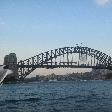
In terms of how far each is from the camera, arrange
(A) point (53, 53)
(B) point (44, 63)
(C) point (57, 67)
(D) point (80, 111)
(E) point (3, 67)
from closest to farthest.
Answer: (E) point (3, 67), (D) point (80, 111), (C) point (57, 67), (B) point (44, 63), (A) point (53, 53)

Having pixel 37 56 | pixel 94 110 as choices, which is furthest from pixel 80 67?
pixel 94 110

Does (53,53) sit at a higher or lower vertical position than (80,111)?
higher

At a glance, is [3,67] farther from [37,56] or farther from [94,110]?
[37,56]

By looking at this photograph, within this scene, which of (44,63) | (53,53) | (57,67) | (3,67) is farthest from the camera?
(53,53)

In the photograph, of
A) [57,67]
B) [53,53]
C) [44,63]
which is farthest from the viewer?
[53,53]

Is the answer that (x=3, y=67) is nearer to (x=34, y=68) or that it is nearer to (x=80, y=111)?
(x=80, y=111)

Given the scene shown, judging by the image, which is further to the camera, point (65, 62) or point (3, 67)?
point (65, 62)

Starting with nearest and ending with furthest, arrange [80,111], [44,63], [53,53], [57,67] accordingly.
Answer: [80,111] < [57,67] < [44,63] < [53,53]

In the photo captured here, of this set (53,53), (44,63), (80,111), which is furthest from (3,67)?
(53,53)

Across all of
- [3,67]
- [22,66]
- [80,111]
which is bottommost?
Result: [80,111]
